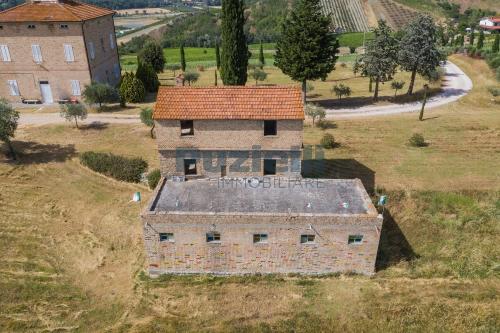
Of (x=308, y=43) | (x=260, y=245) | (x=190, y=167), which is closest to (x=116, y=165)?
(x=190, y=167)

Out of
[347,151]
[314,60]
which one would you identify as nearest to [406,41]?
[314,60]

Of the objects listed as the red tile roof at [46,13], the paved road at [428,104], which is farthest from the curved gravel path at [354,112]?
the red tile roof at [46,13]

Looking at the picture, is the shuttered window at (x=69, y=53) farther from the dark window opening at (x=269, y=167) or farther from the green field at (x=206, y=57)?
the dark window opening at (x=269, y=167)

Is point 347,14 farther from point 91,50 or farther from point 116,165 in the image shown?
point 116,165

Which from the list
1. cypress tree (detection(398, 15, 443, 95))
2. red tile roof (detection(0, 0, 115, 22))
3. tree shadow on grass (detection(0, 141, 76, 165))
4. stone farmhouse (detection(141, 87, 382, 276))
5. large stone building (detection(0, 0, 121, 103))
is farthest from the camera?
cypress tree (detection(398, 15, 443, 95))

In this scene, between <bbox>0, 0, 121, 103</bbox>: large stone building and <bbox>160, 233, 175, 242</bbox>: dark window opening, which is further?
<bbox>0, 0, 121, 103</bbox>: large stone building

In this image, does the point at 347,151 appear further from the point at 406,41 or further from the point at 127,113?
→ the point at 127,113

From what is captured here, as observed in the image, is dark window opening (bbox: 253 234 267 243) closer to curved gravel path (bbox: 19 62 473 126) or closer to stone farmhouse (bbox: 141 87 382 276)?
stone farmhouse (bbox: 141 87 382 276)

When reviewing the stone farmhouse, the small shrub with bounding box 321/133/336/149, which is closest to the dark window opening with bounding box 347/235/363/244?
the stone farmhouse
